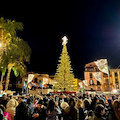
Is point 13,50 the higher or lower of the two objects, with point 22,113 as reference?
higher

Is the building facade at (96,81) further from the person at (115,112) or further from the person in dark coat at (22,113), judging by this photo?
the person at (115,112)

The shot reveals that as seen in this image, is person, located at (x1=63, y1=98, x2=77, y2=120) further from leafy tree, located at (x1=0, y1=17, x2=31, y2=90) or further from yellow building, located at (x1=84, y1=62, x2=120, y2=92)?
yellow building, located at (x1=84, y1=62, x2=120, y2=92)

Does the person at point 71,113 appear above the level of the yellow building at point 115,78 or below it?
below

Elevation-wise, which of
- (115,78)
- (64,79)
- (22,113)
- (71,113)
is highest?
(115,78)

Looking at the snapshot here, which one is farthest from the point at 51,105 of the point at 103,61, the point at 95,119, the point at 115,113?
the point at 103,61

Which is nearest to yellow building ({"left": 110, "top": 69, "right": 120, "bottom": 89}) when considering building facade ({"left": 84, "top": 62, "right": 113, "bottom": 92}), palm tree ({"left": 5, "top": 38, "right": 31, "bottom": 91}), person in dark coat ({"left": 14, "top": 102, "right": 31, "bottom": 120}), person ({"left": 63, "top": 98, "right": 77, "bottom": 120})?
building facade ({"left": 84, "top": 62, "right": 113, "bottom": 92})

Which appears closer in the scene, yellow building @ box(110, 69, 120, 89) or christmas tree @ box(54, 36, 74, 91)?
christmas tree @ box(54, 36, 74, 91)

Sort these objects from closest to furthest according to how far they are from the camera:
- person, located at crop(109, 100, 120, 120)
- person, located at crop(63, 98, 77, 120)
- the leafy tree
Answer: person, located at crop(109, 100, 120, 120) → person, located at crop(63, 98, 77, 120) → the leafy tree

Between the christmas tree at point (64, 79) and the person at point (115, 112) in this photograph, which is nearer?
the person at point (115, 112)

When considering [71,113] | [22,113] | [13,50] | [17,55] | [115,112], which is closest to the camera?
[115,112]

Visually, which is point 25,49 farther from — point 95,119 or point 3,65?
point 95,119

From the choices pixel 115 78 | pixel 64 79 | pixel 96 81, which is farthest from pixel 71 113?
pixel 115 78

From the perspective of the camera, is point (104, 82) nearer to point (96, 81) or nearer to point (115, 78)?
point (96, 81)

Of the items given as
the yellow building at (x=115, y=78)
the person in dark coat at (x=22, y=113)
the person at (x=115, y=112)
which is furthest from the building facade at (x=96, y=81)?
the person at (x=115, y=112)
